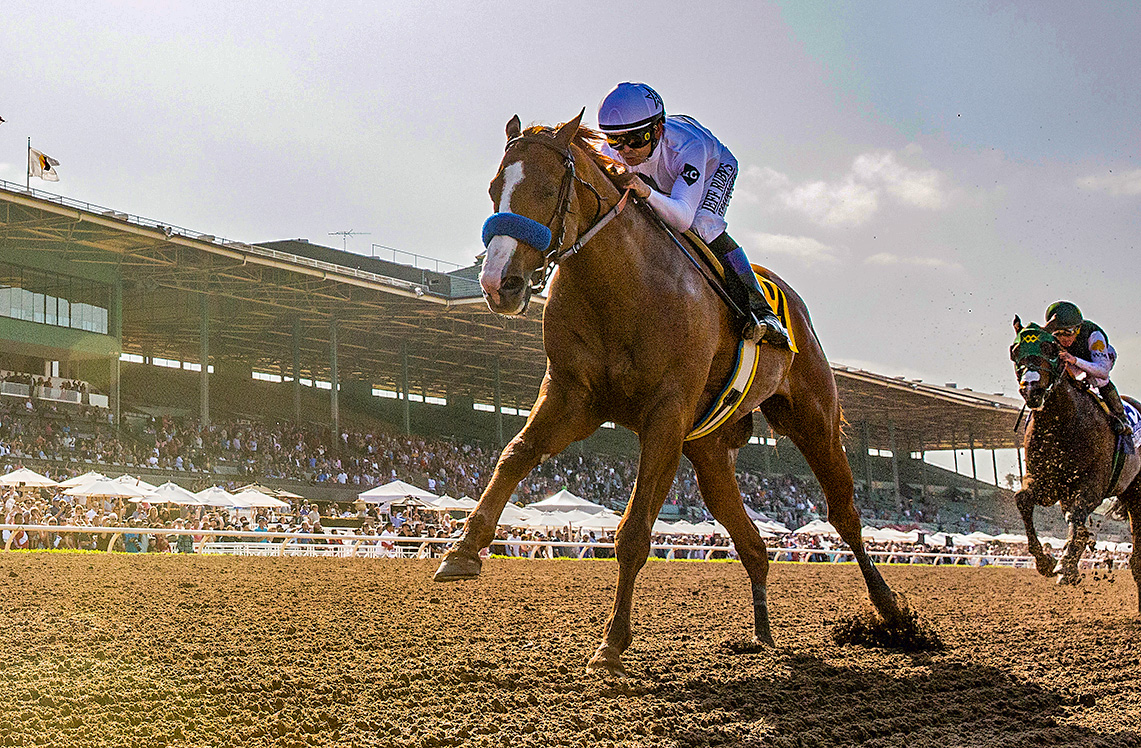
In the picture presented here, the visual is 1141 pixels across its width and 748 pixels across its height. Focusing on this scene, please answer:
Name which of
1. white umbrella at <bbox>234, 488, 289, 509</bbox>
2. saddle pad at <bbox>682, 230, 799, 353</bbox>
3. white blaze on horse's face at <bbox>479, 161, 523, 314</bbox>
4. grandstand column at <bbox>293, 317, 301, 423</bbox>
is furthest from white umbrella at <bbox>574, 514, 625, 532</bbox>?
white blaze on horse's face at <bbox>479, 161, 523, 314</bbox>

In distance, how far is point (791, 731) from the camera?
12.3ft

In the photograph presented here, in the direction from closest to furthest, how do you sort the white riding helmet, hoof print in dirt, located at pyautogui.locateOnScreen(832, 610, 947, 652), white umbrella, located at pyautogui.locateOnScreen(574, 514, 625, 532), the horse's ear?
the horse's ear → the white riding helmet → hoof print in dirt, located at pyautogui.locateOnScreen(832, 610, 947, 652) → white umbrella, located at pyautogui.locateOnScreen(574, 514, 625, 532)

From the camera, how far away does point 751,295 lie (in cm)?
600

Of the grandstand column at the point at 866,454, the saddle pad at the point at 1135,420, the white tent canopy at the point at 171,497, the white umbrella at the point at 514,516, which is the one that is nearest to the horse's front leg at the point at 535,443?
the saddle pad at the point at 1135,420

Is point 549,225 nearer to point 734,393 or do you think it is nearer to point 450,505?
point 734,393

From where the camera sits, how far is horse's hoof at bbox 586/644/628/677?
4551 millimetres

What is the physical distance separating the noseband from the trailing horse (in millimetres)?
5525

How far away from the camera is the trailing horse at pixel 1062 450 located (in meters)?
8.94

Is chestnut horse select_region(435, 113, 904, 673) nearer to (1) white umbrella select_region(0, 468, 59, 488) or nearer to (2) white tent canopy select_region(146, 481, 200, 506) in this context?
(2) white tent canopy select_region(146, 481, 200, 506)

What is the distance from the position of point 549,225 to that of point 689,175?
4.44ft

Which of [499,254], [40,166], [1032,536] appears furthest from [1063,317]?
[40,166]

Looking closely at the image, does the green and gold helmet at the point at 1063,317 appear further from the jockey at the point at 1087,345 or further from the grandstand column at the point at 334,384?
the grandstand column at the point at 334,384

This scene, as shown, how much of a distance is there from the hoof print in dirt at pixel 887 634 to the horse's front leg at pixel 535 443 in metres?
2.71

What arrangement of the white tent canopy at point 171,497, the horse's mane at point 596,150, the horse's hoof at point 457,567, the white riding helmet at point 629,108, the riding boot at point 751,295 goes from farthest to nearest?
the white tent canopy at point 171,497, the riding boot at point 751,295, the white riding helmet at point 629,108, the horse's mane at point 596,150, the horse's hoof at point 457,567
